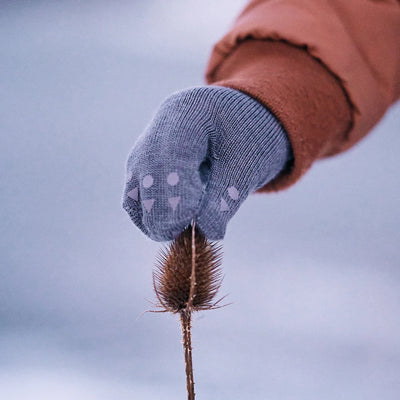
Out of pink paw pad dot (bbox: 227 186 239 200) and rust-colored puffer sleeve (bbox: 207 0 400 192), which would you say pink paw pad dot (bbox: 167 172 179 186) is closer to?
pink paw pad dot (bbox: 227 186 239 200)

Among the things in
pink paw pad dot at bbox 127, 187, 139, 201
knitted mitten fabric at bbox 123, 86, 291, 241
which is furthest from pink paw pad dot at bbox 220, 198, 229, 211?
pink paw pad dot at bbox 127, 187, 139, 201

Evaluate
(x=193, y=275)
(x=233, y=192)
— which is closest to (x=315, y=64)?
(x=233, y=192)

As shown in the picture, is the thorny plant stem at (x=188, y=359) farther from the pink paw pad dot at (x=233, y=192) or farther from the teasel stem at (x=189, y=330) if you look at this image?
the pink paw pad dot at (x=233, y=192)

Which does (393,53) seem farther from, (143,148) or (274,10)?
(143,148)

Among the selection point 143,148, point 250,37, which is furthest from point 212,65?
point 143,148

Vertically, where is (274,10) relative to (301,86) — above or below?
above
